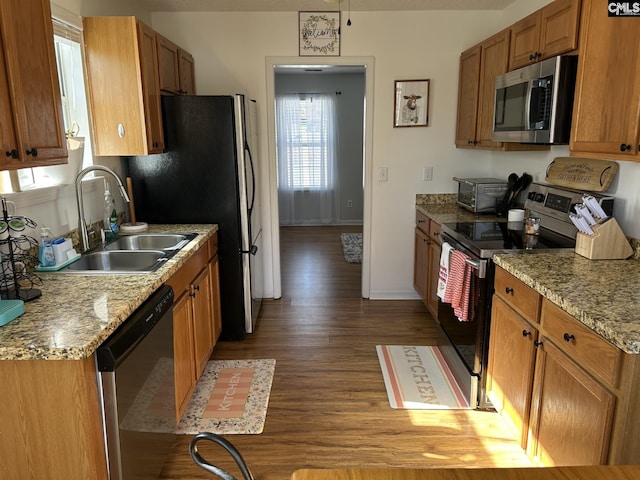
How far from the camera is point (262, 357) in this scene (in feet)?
10.5

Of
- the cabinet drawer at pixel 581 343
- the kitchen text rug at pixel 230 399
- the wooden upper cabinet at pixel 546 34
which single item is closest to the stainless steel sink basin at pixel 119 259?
the kitchen text rug at pixel 230 399

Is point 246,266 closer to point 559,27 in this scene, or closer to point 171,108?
point 171,108

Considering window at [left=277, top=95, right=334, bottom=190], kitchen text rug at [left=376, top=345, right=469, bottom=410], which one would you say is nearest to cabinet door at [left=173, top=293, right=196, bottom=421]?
kitchen text rug at [left=376, top=345, right=469, bottom=410]

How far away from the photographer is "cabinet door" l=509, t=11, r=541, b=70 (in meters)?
2.61

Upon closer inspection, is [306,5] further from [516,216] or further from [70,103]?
[516,216]

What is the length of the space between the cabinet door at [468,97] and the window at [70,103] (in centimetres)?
270

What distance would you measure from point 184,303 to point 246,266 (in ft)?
3.19

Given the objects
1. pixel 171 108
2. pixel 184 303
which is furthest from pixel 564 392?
pixel 171 108

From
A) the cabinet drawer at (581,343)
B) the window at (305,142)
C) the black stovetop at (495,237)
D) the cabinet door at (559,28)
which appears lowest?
the cabinet drawer at (581,343)

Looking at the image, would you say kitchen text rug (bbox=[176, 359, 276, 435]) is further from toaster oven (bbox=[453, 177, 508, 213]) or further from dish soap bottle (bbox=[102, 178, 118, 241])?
toaster oven (bbox=[453, 177, 508, 213])

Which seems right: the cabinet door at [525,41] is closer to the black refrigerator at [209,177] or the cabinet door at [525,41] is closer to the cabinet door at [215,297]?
the black refrigerator at [209,177]

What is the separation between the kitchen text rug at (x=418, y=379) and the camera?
2.65m

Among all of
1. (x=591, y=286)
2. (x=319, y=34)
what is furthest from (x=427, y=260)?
(x=319, y=34)

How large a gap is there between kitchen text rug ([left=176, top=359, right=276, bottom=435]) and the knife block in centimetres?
186
